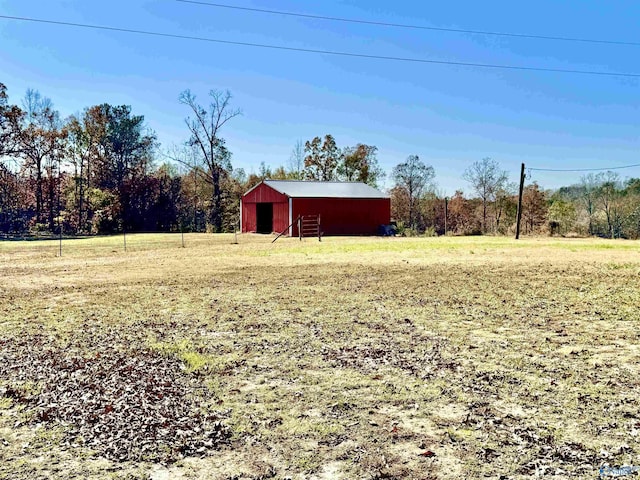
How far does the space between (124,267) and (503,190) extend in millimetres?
31673

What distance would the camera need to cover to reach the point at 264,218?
1286 inches

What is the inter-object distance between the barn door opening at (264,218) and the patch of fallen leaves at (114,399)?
87.2 ft

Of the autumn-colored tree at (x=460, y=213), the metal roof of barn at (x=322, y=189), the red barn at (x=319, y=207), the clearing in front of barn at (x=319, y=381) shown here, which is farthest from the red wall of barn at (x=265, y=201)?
the clearing in front of barn at (x=319, y=381)

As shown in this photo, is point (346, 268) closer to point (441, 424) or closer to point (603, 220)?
point (441, 424)

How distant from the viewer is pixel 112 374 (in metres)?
4.78

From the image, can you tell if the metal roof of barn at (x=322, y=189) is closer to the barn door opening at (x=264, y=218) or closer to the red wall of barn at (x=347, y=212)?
the red wall of barn at (x=347, y=212)

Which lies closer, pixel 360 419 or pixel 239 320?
pixel 360 419

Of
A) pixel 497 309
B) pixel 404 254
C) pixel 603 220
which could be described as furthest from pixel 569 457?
pixel 603 220

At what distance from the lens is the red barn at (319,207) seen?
96.0ft

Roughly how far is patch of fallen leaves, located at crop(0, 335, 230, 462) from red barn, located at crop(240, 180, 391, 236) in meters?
23.0

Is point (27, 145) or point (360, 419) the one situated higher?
point (27, 145)

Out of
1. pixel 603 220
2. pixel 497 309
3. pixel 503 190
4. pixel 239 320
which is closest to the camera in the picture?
pixel 239 320

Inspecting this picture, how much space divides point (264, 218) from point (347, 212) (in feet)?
18.8

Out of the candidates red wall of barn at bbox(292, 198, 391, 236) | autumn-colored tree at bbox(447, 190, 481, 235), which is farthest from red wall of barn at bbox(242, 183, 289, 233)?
autumn-colored tree at bbox(447, 190, 481, 235)
